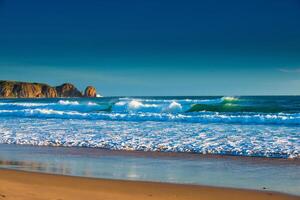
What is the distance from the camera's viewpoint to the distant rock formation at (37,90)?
130 meters

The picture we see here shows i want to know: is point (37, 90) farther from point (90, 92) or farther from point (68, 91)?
point (90, 92)

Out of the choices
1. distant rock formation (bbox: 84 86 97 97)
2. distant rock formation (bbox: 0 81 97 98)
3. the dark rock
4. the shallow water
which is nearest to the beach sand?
the shallow water

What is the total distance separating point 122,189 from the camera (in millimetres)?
5973

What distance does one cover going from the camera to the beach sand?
545cm

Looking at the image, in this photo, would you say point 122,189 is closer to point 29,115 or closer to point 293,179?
→ point 293,179

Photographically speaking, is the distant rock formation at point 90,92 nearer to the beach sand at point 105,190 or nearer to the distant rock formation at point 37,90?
the distant rock formation at point 37,90

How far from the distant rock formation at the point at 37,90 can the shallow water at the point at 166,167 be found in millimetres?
121457

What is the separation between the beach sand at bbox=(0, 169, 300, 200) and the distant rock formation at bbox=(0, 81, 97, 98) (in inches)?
4899

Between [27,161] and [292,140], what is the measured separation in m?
7.11

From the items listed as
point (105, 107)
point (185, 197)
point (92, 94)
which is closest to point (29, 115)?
point (105, 107)

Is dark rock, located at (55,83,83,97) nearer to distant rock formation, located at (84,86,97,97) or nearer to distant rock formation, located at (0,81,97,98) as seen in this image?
distant rock formation, located at (0,81,97,98)

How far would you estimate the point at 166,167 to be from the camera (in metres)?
7.85

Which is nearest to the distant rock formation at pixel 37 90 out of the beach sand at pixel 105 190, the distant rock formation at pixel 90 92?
the distant rock formation at pixel 90 92

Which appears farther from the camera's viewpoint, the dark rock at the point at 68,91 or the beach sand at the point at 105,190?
the dark rock at the point at 68,91
